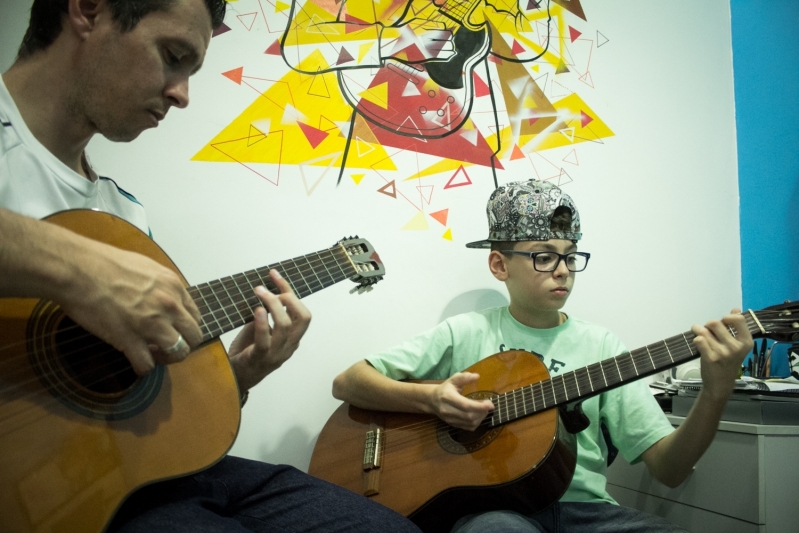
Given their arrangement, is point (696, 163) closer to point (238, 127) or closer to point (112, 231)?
point (238, 127)

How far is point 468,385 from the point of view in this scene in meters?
1.55

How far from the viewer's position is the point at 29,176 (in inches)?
42.1

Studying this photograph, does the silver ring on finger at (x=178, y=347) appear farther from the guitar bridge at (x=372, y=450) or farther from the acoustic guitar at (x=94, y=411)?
the guitar bridge at (x=372, y=450)

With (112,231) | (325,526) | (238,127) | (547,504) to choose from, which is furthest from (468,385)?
(238,127)

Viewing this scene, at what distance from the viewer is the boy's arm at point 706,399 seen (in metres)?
1.30

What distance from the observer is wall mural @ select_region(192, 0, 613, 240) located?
1839 millimetres

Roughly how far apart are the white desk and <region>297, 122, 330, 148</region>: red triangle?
1.53 metres

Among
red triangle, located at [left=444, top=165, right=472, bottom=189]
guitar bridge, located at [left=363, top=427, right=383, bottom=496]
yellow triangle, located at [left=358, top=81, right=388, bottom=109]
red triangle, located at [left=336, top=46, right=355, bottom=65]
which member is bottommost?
guitar bridge, located at [left=363, top=427, right=383, bottom=496]

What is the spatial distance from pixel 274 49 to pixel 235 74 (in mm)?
161

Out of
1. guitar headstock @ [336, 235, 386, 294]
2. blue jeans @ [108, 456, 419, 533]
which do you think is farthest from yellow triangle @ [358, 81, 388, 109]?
blue jeans @ [108, 456, 419, 533]

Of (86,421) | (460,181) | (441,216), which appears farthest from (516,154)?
(86,421)

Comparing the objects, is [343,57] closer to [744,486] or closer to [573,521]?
[573,521]

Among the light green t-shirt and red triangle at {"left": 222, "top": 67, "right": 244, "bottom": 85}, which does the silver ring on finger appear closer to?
the light green t-shirt

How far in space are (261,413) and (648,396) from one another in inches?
46.4
